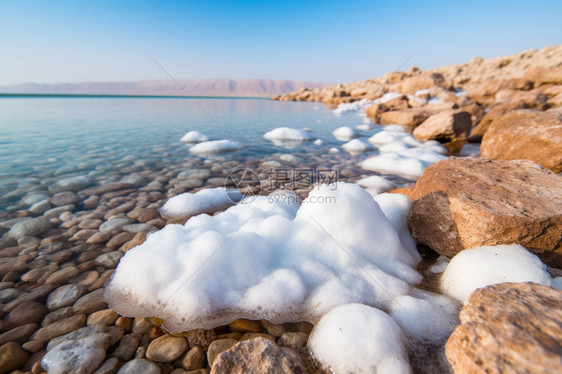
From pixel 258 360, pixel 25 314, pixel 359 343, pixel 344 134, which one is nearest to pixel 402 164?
pixel 344 134

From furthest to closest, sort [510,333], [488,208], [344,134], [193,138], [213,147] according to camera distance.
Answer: [344,134], [193,138], [213,147], [488,208], [510,333]

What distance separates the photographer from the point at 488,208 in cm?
190

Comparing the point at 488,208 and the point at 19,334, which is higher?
the point at 488,208

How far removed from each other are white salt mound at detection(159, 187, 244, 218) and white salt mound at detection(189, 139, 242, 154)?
337 centimetres

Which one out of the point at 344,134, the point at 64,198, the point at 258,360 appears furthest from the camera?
the point at 344,134

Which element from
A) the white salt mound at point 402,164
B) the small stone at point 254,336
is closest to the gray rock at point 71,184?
the small stone at point 254,336

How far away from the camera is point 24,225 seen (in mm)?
2697

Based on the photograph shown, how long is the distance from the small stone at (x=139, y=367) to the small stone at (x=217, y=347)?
0.27 metres

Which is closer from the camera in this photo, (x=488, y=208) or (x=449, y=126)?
(x=488, y=208)

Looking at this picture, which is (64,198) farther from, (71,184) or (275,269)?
(275,269)

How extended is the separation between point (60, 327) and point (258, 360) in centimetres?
137

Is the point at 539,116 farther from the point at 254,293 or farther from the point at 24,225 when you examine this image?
the point at 24,225

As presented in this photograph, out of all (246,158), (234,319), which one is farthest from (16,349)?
(246,158)

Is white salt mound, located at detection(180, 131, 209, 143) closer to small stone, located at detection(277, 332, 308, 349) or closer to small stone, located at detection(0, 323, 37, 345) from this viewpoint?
small stone, located at detection(0, 323, 37, 345)
